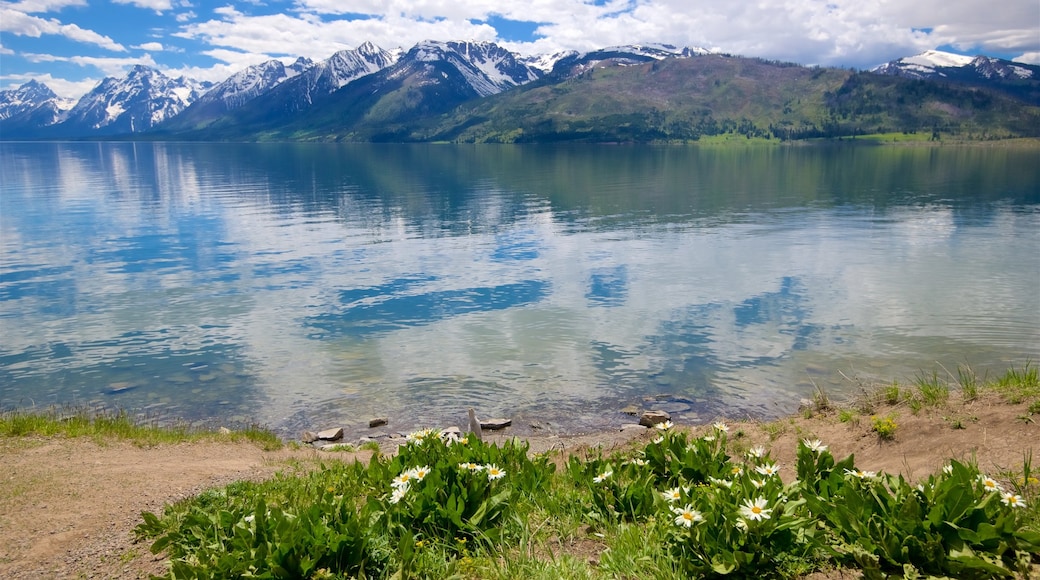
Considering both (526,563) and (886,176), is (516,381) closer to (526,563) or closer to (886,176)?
(526,563)

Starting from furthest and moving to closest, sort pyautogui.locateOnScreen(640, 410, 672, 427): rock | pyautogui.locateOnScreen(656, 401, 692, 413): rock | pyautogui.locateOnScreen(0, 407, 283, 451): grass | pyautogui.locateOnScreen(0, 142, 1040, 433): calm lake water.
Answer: pyautogui.locateOnScreen(0, 142, 1040, 433): calm lake water → pyautogui.locateOnScreen(656, 401, 692, 413): rock → pyautogui.locateOnScreen(640, 410, 672, 427): rock → pyautogui.locateOnScreen(0, 407, 283, 451): grass

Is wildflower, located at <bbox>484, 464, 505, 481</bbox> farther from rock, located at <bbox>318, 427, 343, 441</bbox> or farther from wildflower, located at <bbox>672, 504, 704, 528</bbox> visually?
rock, located at <bbox>318, 427, 343, 441</bbox>

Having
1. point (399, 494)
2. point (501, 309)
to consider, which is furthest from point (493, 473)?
point (501, 309)

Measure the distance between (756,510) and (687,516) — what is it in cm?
73

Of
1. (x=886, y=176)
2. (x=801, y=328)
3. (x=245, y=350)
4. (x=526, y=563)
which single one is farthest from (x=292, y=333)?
(x=886, y=176)

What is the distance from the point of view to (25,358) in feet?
90.2

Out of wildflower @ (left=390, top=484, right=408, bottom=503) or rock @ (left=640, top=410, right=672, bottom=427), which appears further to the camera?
rock @ (left=640, top=410, right=672, bottom=427)

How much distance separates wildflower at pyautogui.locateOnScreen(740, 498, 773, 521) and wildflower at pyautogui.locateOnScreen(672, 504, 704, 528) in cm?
47

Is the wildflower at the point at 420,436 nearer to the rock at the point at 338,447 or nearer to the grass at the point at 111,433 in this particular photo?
the rock at the point at 338,447

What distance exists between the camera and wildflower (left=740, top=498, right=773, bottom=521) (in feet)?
22.7

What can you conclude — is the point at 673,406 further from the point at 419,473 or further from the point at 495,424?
the point at 419,473

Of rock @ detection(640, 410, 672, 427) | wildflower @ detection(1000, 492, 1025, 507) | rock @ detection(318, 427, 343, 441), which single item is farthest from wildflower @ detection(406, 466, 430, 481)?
rock @ detection(640, 410, 672, 427)

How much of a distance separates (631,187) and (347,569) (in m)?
101

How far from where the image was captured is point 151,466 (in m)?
13.5
